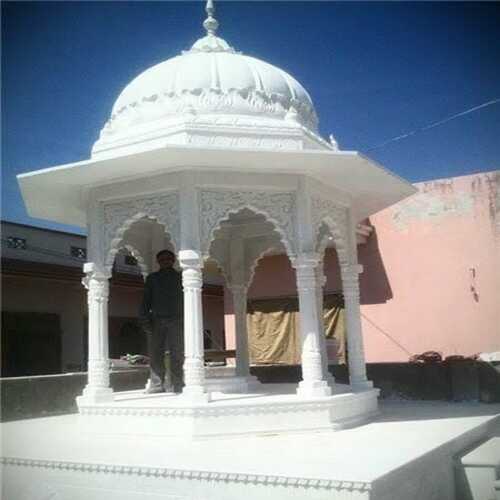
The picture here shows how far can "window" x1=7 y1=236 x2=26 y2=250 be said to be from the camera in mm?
15180

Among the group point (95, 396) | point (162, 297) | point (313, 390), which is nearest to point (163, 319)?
point (162, 297)

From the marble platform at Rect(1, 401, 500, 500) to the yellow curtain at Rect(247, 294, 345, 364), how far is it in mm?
5306

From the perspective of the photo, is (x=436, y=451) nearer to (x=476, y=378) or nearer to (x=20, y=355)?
(x=476, y=378)

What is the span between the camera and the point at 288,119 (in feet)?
20.4

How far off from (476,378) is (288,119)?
179 inches

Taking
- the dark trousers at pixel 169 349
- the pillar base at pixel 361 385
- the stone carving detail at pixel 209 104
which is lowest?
the pillar base at pixel 361 385

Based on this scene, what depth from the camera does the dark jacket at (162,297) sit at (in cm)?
694

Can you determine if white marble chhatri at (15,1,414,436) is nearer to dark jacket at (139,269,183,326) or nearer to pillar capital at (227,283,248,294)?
dark jacket at (139,269,183,326)

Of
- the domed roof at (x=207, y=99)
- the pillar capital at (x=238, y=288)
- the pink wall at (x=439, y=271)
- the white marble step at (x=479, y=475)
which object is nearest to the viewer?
the white marble step at (x=479, y=475)

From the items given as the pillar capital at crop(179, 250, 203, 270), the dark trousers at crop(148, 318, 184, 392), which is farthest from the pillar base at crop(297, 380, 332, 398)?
the dark trousers at crop(148, 318, 184, 392)

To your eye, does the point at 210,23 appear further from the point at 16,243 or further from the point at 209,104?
the point at 16,243

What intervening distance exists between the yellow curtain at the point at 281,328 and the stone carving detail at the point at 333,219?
4.53 m

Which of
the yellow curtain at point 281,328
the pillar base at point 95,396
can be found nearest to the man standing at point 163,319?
the pillar base at point 95,396

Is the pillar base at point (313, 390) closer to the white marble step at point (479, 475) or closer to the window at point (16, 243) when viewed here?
the white marble step at point (479, 475)
